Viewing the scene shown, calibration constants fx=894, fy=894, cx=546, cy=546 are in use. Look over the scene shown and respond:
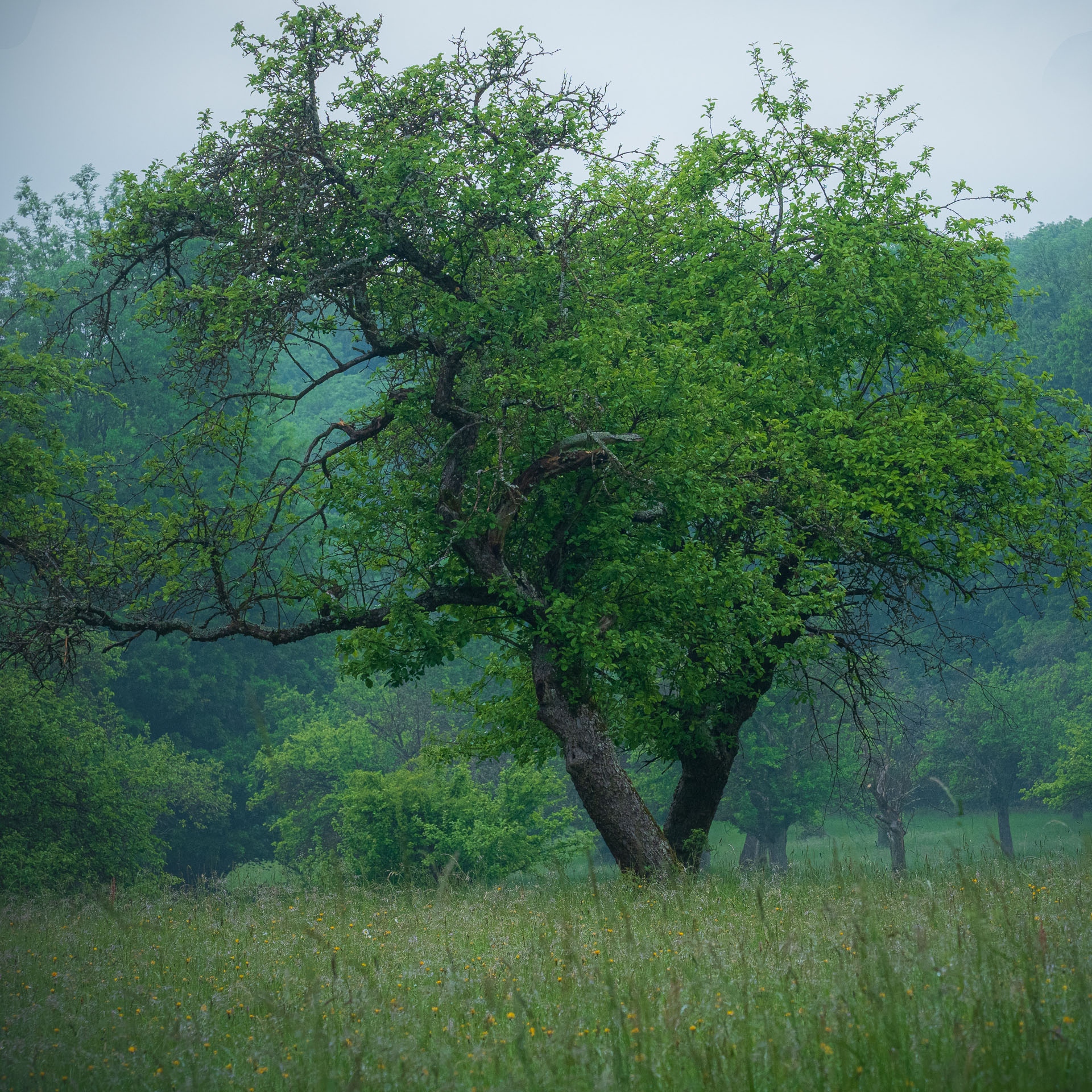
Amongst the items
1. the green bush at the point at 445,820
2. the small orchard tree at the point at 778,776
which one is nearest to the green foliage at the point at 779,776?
A: the small orchard tree at the point at 778,776

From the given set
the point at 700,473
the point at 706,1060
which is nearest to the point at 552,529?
the point at 700,473

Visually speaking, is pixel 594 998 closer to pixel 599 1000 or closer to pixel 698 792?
pixel 599 1000

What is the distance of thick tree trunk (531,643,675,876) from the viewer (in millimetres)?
11406

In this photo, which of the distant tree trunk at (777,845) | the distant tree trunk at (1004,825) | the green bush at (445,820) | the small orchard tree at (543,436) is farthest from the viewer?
the distant tree trunk at (1004,825)

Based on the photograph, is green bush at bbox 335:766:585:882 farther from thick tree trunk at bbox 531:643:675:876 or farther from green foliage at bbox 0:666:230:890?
thick tree trunk at bbox 531:643:675:876

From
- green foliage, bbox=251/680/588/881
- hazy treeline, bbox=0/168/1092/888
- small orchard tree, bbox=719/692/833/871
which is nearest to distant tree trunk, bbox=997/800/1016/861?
hazy treeline, bbox=0/168/1092/888

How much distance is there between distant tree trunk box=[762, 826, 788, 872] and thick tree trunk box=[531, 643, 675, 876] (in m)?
22.8

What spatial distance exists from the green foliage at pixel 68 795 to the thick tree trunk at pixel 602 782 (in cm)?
1653

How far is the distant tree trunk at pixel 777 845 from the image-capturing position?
109ft

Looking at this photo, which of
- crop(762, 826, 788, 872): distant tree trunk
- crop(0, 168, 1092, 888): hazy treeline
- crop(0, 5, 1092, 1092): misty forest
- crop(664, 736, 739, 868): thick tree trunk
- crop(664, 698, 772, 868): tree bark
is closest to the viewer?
crop(0, 5, 1092, 1092): misty forest

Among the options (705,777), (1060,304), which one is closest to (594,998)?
(705,777)

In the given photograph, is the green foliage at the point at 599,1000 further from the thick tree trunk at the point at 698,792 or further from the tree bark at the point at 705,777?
the thick tree trunk at the point at 698,792

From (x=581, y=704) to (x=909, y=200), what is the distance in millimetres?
10039

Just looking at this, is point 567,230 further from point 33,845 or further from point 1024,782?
point 1024,782
